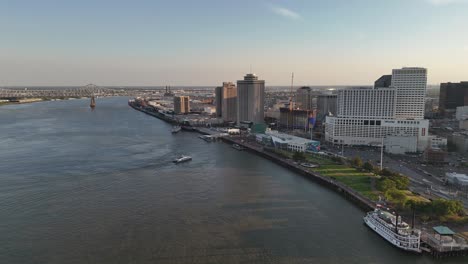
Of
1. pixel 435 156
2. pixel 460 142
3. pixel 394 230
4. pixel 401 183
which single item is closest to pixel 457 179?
pixel 401 183

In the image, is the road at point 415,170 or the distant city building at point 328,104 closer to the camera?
the road at point 415,170

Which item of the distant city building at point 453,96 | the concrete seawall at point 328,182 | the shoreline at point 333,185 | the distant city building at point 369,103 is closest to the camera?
the shoreline at point 333,185

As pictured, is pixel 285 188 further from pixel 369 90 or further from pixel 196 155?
pixel 369 90

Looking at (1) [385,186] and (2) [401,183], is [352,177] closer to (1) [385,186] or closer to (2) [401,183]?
(2) [401,183]

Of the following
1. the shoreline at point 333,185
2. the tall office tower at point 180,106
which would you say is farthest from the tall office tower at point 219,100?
the shoreline at point 333,185

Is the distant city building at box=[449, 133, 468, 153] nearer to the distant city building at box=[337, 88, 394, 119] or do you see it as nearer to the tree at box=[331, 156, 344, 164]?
the distant city building at box=[337, 88, 394, 119]

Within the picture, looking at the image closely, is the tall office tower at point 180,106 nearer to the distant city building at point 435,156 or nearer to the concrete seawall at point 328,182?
the concrete seawall at point 328,182
